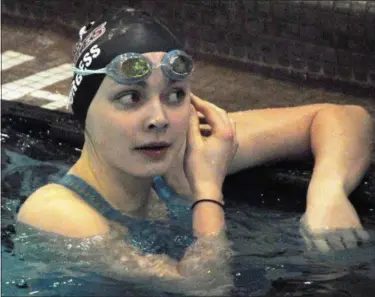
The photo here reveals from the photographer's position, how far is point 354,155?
3.13 m

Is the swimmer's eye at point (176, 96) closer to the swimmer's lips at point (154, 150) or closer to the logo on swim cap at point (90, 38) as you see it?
the swimmer's lips at point (154, 150)

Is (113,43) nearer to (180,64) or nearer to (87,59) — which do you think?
(87,59)

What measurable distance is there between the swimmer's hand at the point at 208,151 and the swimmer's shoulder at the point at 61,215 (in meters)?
0.33

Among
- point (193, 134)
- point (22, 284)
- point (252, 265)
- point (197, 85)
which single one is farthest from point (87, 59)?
point (197, 85)

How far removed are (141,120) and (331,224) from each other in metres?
0.77

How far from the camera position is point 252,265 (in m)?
2.81

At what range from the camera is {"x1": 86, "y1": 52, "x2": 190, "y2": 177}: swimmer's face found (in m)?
2.50

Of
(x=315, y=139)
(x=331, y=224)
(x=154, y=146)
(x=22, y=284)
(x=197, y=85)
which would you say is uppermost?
(x=154, y=146)

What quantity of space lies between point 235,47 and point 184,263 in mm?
2960

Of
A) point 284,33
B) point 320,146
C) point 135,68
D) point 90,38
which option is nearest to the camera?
point 135,68

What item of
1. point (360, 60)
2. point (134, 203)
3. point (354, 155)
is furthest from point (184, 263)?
point (360, 60)

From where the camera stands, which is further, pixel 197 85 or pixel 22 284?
pixel 197 85

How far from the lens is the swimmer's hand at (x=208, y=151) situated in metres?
2.77

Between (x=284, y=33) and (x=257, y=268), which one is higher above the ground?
(x=257, y=268)
